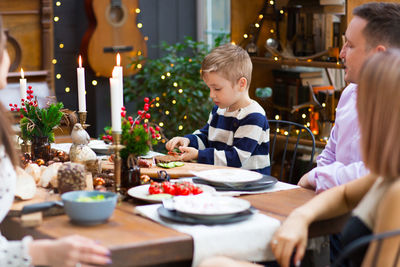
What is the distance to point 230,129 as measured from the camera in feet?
9.32

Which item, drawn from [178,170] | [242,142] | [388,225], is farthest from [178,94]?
[388,225]

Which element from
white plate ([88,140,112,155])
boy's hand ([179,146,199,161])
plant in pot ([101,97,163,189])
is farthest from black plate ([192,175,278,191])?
white plate ([88,140,112,155])

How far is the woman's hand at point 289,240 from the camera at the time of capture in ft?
5.27

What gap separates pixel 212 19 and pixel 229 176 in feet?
13.8

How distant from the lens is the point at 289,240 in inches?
63.3

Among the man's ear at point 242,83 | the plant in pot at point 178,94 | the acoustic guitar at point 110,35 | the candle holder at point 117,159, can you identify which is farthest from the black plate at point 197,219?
the acoustic guitar at point 110,35

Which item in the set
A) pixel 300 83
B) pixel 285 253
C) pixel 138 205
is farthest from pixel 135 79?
pixel 285 253

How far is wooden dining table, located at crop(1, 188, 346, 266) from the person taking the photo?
5.01 feet

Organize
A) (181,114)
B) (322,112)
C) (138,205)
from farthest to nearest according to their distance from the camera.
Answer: (181,114) < (322,112) < (138,205)

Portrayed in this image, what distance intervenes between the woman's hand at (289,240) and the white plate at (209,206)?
14cm

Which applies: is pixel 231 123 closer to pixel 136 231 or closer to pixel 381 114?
pixel 136 231

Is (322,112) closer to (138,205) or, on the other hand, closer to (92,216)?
(138,205)

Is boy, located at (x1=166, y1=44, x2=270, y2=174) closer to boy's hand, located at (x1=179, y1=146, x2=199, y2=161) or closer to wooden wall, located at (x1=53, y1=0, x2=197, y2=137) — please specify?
boy's hand, located at (x1=179, y1=146, x2=199, y2=161)

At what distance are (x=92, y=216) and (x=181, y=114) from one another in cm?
347
